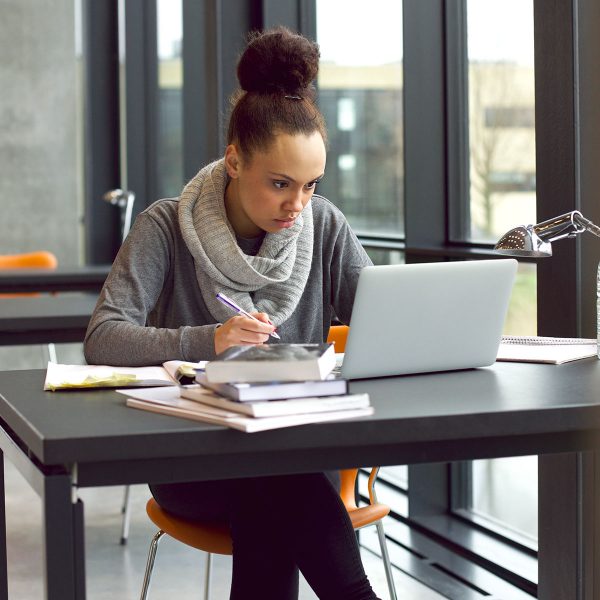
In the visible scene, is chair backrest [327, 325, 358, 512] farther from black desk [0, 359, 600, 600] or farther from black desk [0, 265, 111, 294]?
black desk [0, 265, 111, 294]

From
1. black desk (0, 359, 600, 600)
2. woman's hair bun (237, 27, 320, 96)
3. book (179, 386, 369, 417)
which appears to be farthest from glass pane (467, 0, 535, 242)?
book (179, 386, 369, 417)

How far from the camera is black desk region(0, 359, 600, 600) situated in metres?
1.35

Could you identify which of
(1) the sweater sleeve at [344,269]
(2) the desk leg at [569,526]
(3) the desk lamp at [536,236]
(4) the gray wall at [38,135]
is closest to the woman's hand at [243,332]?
A: (3) the desk lamp at [536,236]

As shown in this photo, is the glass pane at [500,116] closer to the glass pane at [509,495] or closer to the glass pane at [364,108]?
the glass pane at [364,108]

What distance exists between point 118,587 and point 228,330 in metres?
1.41

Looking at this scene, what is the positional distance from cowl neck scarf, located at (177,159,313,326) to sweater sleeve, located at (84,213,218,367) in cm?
7

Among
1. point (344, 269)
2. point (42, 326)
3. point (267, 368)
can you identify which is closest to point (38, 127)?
point (42, 326)

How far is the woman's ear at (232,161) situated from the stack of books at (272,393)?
0.75 meters

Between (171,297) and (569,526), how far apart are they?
37.9 inches

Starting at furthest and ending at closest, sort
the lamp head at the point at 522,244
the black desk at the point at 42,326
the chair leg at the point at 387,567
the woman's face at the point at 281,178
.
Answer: the black desk at the point at 42,326 < the chair leg at the point at 387,567 < the woman's face at the point at 281,178 < the lamp head at the point at 522,244

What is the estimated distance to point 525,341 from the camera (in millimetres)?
2084

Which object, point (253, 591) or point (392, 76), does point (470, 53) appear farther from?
point (253, 591)

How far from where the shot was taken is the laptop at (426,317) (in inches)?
64.6

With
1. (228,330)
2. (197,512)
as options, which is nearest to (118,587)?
(197,512)
